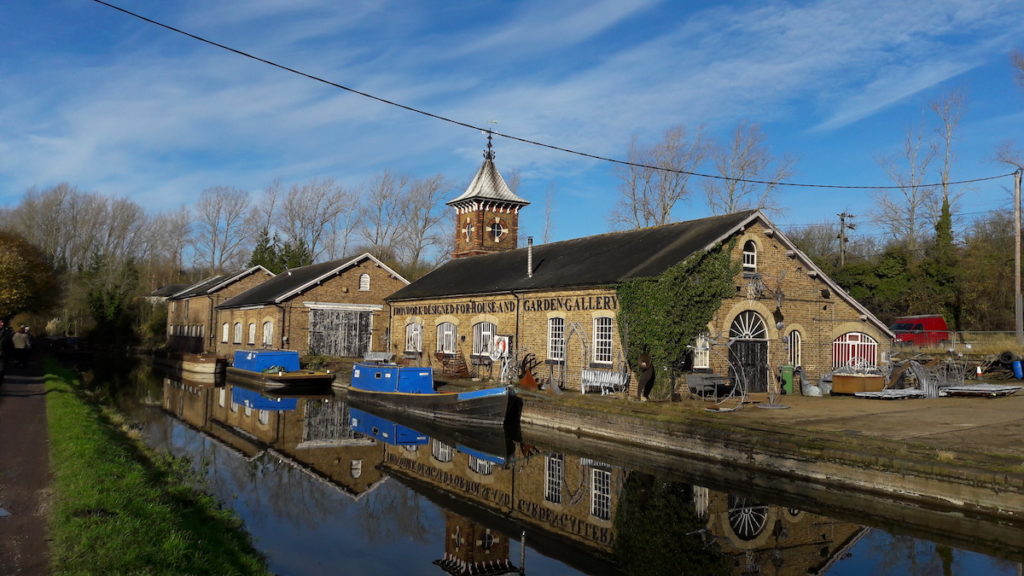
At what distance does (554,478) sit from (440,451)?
3880 mm

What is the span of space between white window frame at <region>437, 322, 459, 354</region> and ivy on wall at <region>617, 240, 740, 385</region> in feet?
32.4

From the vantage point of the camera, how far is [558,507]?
11383 mm

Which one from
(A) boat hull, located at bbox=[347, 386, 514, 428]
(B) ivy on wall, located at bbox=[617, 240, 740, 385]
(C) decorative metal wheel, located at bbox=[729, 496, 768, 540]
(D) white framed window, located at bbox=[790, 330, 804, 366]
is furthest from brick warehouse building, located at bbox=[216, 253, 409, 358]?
(C) decorative metal wheel, located at bbox=[729, 496, 768, 540]

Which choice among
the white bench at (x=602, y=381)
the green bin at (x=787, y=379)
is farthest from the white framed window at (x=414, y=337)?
the green bin at (x=787, y=379)

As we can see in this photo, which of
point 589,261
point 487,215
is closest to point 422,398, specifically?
point 589,261

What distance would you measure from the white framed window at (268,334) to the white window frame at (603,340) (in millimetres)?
20667

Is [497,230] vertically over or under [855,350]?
over

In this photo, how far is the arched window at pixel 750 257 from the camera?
20.5 metres

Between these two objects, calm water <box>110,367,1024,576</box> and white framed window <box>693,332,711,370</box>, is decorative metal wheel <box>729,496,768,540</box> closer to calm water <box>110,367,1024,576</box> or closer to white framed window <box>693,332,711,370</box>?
calm water <box>110,367,1024,576</box>

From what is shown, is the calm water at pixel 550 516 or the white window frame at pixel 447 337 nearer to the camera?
the calm water at pixel 550 516

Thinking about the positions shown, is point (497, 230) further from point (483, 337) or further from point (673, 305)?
point (673, 305)

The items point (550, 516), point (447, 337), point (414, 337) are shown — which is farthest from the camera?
point (414, 337)

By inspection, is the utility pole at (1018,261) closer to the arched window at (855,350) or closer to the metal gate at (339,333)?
the arched window at (855,350)

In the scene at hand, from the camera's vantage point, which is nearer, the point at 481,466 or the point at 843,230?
the point at 481,466
